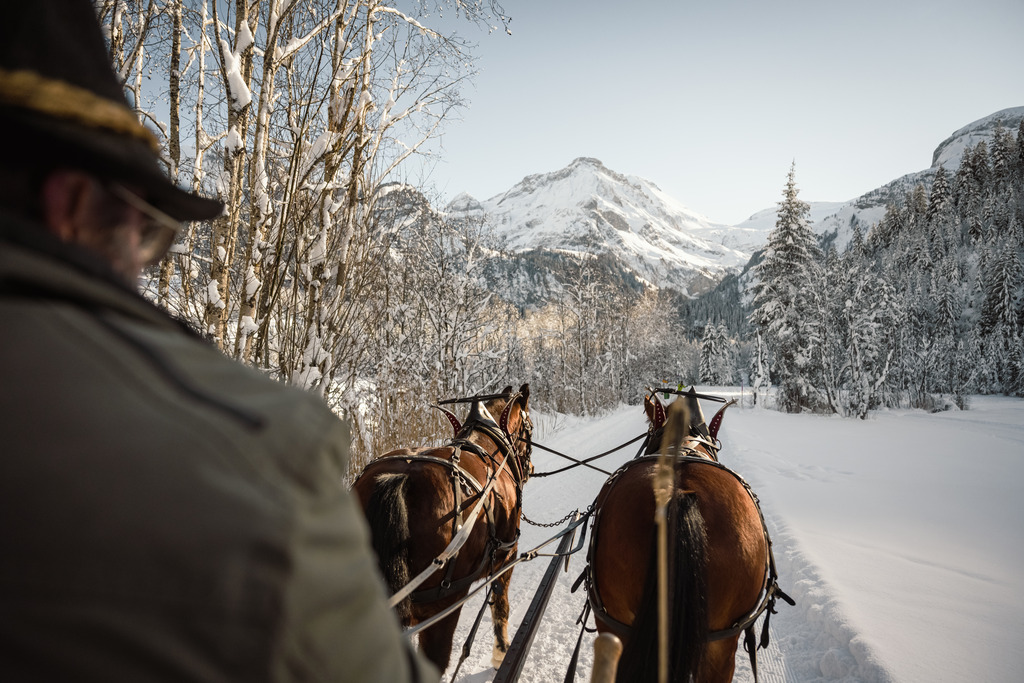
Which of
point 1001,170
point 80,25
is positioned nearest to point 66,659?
point 80,25

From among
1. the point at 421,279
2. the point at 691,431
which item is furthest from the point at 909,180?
the point at 691,431

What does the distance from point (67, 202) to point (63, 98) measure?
0.12 meters

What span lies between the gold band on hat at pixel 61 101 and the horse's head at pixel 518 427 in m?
3.83

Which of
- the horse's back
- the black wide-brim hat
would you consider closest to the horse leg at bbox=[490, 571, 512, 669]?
the horse's back

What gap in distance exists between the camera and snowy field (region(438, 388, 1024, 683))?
333 centimetres

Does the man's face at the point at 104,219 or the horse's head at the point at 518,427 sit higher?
the man's face at the point at 104,219

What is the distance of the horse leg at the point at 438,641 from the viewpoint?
107 inches

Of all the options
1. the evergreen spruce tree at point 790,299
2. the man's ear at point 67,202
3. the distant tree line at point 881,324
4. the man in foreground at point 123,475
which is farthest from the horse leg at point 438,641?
the evergreen spruce tree at point 790,299

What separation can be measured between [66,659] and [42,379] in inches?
9.4

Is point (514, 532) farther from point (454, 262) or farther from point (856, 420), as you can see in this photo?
point (856, 420)

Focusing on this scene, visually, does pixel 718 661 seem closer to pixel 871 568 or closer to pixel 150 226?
pixel 150 226

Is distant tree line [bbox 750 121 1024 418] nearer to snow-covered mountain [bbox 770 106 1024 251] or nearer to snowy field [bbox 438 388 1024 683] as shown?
snowy field [bbox 438 388 1024 683]

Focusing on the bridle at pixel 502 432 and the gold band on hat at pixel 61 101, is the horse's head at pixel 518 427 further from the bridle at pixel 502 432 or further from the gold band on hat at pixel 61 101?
the gold band on hat at pixel 61 101

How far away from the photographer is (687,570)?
7.00 ft
